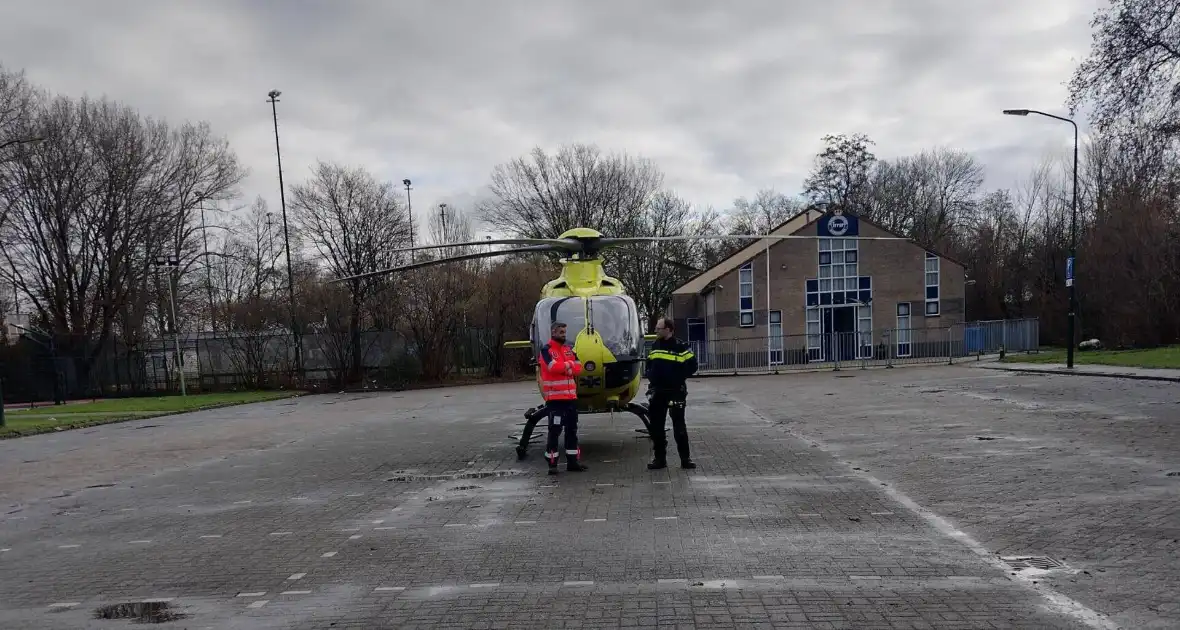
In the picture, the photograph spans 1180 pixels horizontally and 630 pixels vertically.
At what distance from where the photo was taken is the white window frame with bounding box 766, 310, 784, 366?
36612 mm

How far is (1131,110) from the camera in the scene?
18562 millimetres

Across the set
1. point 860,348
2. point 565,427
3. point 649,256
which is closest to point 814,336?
point 860,348

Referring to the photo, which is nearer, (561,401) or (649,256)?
(561,401)

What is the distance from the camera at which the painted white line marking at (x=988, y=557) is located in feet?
14.3

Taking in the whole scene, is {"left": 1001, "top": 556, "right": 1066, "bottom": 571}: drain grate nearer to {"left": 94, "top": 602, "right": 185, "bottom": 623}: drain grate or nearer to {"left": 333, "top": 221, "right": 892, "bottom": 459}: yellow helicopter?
{"left": 333, "top": 221, "right": 892, "bottom": 459}: yellow helicopter

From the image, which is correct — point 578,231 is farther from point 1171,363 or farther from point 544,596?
point 1171,363

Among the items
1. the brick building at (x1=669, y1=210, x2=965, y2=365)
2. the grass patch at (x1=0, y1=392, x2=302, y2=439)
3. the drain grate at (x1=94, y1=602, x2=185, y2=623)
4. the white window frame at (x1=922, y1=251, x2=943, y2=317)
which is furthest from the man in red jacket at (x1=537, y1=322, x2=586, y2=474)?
the white window frame at (x1=922, y1=251, x2=943, y2=317)

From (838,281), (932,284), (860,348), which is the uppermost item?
(838,281)

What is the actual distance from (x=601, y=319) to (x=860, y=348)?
27518 mm

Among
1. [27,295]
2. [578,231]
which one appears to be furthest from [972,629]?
[27,295]

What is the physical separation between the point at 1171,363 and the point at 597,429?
63.9 ft

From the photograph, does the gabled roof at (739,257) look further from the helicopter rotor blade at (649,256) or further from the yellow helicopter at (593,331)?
the yellow helicopter at (593,331)

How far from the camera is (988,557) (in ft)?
18.4

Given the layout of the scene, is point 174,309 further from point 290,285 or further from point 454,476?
point 454,476
